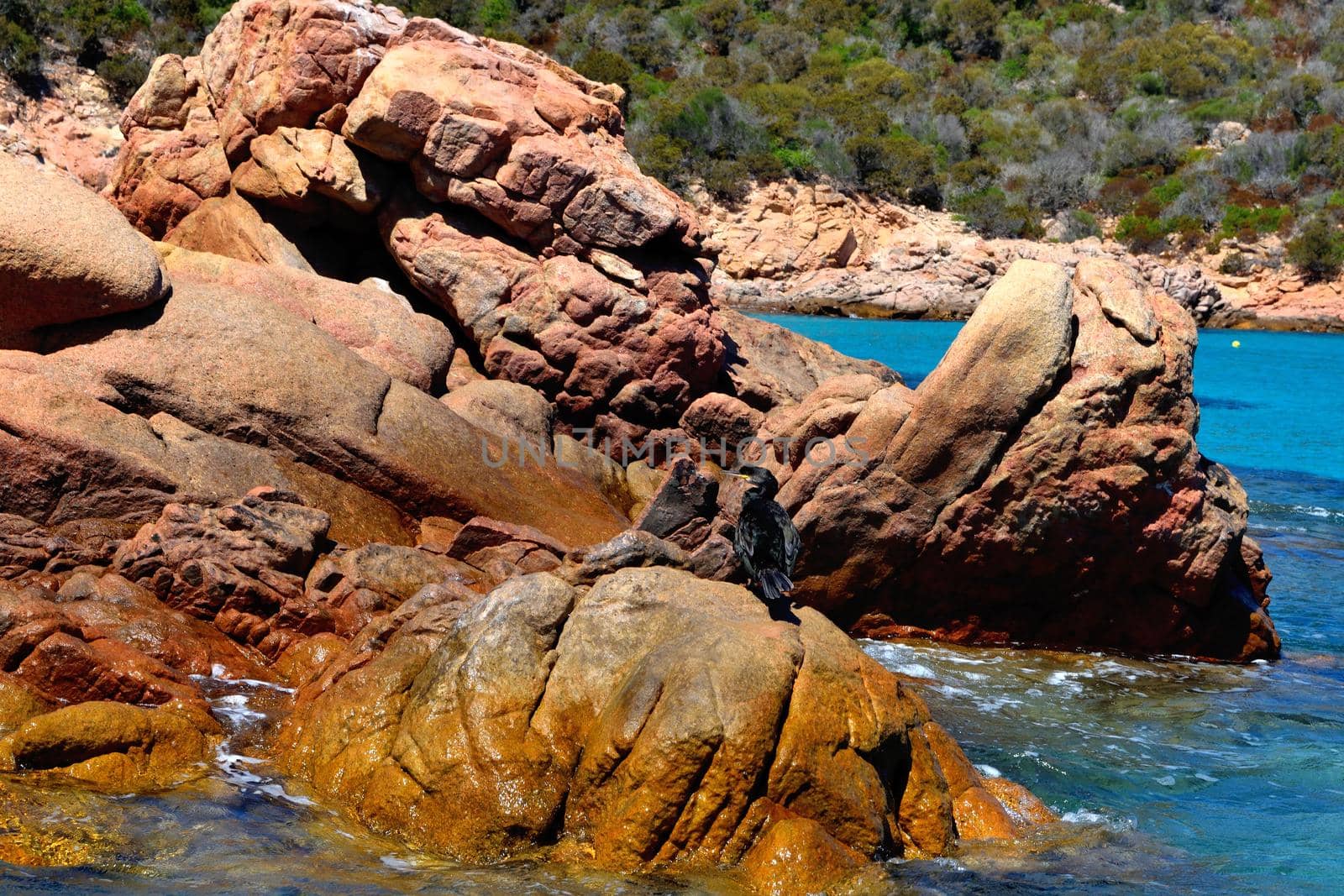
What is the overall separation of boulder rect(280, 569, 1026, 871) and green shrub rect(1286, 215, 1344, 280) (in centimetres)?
3196

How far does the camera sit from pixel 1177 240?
116 feet

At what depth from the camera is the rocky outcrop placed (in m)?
8.64

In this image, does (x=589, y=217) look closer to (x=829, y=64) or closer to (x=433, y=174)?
(x=433, y=174)

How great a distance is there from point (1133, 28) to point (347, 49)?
1650 inches

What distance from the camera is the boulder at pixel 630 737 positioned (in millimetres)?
5121

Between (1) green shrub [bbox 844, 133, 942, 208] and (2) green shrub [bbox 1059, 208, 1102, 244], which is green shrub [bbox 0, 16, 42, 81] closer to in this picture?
(1) green shrub [bbox 844, 133, 942, 208]

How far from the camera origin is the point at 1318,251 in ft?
109

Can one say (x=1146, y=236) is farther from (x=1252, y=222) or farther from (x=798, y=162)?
(x=798, y=162)

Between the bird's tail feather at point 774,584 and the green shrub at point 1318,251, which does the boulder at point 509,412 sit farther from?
the green shrub at point 1318,251

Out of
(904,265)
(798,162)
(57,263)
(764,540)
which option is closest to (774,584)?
(764,540)

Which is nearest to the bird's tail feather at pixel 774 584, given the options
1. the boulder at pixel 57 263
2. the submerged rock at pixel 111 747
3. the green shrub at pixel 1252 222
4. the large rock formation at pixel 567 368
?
the large rock formation at pixel 567 368

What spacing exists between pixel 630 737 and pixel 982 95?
1633 inches

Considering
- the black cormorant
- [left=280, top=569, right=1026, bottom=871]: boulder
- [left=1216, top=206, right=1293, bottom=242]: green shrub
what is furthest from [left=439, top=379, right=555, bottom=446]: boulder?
[left=1216, top=206, right=1293, bottom=242]: green shrub

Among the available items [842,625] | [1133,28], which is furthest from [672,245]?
[1133,28]
